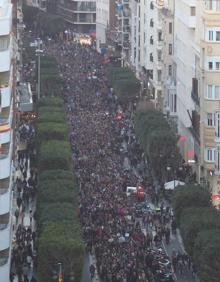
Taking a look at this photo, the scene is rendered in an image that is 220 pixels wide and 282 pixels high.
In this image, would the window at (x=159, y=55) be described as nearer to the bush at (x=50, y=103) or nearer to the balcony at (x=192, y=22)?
the bush at (x=50, y=103)

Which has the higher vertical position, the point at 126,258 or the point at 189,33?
the point at 189,33

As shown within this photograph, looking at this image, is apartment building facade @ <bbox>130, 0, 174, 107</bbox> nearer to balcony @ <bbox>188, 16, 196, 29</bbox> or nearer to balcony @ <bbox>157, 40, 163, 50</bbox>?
balcony @ <bbox>157, 40, 163, 50</bbox>

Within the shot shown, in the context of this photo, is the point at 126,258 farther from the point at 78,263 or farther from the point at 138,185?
the point at 138,185

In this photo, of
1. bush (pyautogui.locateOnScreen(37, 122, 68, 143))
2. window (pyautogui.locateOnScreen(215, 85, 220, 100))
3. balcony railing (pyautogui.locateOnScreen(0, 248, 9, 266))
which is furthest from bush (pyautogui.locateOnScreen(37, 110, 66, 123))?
balcony railing (pyautogui.locateOnScreen(0, 248, 9, 266))

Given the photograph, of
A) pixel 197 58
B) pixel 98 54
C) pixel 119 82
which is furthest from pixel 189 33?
pixel 98 54

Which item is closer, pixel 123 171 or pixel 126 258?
pixel 126 258
